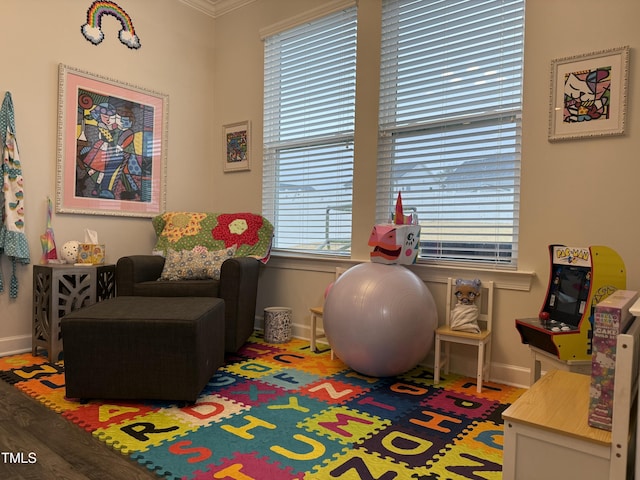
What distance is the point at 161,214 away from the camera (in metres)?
3.97

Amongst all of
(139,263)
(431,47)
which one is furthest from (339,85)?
(139,263)

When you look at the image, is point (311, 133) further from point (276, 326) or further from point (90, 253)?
point (90, 253)

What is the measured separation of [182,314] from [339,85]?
7.34 ft

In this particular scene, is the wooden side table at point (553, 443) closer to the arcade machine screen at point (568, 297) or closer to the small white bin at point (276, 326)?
the arcade machine screen at point (568, 297)

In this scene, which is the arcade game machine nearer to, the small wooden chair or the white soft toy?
the small wooden chair

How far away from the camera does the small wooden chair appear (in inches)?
101

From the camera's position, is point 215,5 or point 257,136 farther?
point 215,5

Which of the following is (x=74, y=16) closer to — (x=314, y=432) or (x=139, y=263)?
(x=139, y=263)

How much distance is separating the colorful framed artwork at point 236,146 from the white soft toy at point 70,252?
159cm

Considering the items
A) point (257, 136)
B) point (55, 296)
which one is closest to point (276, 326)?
point (55, 296)

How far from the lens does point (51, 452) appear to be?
1759 mm

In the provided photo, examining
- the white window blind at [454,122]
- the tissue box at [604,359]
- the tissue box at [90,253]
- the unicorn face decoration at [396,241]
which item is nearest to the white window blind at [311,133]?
the white window blind at [454,122]

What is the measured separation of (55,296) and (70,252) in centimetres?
39

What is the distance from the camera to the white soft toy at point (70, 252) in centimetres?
320
